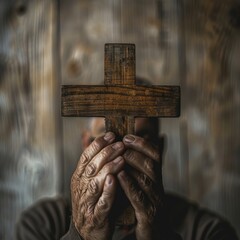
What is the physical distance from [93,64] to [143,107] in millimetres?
233

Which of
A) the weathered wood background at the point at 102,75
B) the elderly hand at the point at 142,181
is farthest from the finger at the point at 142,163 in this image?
the weathered wood background at the point at 102,75

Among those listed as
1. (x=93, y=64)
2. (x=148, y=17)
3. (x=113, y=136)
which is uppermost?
(x=148, y=17)

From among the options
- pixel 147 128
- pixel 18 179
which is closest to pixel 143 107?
pixel 147 128

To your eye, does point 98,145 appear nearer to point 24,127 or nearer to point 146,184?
point 146,184

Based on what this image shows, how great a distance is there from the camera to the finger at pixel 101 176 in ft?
2.62

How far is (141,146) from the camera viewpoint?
81 centimetres

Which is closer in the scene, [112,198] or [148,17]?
[112,198]

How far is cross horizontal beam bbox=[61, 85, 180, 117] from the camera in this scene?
0.80 meters

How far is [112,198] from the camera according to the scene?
0.80 m

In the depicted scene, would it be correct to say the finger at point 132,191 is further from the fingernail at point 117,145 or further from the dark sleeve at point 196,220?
the dark sleeve at point 196,220

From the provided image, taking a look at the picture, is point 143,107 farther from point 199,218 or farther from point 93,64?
point 199,218

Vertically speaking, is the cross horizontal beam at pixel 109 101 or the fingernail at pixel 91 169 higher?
the cross horizontal beam at pixel 109 101

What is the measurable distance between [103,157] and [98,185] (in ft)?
0.17

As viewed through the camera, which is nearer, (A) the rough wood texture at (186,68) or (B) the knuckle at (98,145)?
(B) the knuckle at (98,145)
